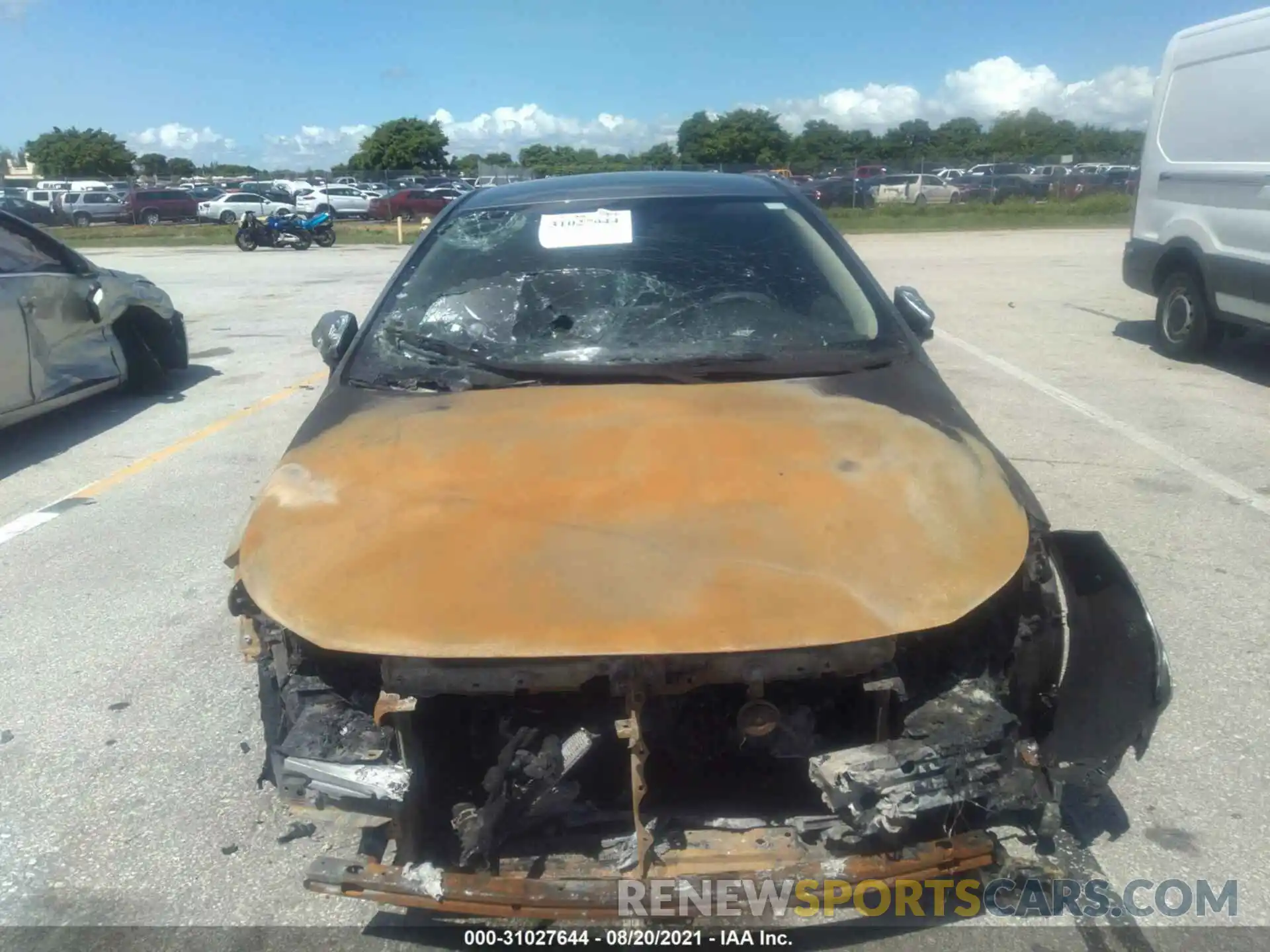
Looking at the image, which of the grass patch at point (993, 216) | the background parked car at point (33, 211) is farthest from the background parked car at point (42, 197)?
the grass patch at point (993, 216)

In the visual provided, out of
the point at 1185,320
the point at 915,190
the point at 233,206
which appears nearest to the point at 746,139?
the point at 915,190

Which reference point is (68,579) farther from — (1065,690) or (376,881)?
(1065,690)

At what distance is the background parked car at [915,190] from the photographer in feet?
121

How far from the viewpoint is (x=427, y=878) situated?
2090 mm

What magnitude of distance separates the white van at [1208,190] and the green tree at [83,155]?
256 feet

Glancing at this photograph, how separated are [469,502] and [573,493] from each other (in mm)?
242

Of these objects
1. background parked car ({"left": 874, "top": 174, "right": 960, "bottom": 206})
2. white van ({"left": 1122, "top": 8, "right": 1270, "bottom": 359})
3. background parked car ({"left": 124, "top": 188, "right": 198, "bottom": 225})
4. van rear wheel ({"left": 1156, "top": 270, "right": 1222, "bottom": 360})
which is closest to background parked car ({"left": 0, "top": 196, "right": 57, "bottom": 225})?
background parked car ({"left": 124, "top": 188, "right": 198, "bottom": 225})

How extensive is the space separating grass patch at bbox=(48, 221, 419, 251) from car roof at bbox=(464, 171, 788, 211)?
23.3 meters

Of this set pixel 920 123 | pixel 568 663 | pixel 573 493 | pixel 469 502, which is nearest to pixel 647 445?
pixel 573 493

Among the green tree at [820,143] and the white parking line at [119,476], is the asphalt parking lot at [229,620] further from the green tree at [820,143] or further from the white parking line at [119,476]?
the green tree at [820,143]

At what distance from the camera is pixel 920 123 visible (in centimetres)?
7975

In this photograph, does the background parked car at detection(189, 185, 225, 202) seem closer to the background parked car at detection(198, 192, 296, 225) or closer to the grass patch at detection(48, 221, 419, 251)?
the background parked car at detection(198, 192, 296, 225)

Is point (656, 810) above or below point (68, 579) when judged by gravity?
above

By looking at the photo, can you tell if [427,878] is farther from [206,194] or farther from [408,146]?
[408,146]
